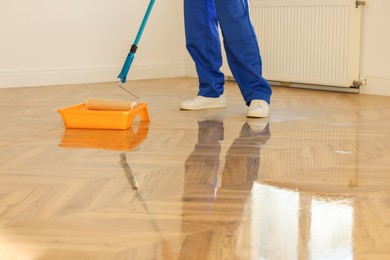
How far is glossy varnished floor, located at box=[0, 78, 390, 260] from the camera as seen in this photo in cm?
131

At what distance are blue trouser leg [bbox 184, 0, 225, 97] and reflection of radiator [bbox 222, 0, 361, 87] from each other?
1.01 metres

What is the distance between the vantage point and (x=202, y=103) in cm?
328

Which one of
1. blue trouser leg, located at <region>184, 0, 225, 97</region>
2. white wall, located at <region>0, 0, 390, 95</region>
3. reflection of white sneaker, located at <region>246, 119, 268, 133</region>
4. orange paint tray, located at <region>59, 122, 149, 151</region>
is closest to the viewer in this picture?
orange paint tray, located at <region>59, 122, 149, 151</region>

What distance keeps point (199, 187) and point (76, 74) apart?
10.1 ft

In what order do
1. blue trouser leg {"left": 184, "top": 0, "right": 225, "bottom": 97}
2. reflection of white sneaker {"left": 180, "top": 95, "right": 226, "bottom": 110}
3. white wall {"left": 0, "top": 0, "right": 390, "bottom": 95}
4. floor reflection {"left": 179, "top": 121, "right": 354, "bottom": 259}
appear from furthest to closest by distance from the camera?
white wall {"left": 0, "top": 0, "right": 390, "bottom": 95} → reflection of white sneaker {"left": 180, "top": 95, "right": 226, "bottom": 110} → blue trouser leg {"left": 184, "top": 0, "right": 225, "bottom": 97} → floor reflection {"left": 179, "top": 121, "right": 354, "bottom": 259}

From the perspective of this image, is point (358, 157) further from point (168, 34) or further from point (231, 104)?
point (168, 34)

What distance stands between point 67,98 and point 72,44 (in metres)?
0.97

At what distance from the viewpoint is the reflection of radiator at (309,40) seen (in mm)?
3932

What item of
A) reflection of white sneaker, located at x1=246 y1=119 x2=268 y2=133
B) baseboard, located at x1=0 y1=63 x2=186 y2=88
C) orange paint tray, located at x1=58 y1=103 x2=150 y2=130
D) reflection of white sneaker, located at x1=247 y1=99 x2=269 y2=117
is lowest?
baseboard, located at x1=0 y1=63 x2=186 y2=88

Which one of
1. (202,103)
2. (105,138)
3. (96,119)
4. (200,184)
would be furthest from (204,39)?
(200,184)

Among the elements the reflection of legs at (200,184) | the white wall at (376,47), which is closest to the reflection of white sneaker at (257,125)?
the reflection of legs at (200,184)

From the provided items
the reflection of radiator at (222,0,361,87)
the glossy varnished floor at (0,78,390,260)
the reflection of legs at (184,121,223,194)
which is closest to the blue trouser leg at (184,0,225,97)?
the glossy varnished floor at (0,78,390,260)

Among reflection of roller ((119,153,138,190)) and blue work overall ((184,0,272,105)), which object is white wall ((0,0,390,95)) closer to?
blue work overall ((184,0,272,105))

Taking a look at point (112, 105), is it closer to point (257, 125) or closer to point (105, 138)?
point (105, 138)
